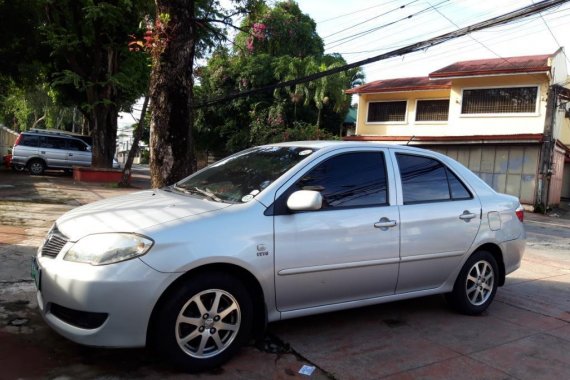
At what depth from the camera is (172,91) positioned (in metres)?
6.78

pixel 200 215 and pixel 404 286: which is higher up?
pixel 200 215

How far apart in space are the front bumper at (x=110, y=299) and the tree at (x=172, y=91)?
3.68 m

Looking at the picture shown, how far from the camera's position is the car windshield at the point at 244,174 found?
13.4 ft

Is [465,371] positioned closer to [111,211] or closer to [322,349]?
[322,349]

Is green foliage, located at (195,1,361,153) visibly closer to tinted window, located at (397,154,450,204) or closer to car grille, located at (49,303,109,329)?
tinted window, located at (397,154,450,204)

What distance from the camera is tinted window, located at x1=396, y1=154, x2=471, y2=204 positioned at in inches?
185

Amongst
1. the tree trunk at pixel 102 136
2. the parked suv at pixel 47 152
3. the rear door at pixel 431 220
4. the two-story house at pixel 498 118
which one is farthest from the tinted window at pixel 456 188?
the parked suv at pixel 47 152

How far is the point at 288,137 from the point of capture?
2669 cm

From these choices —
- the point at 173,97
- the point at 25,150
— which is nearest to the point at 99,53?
the point at 25,150

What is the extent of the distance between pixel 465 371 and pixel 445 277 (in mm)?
1203

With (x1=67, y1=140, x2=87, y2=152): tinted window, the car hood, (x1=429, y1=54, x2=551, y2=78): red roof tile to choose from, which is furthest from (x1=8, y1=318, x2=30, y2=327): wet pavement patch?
(x1=429, y1=54, x2=551, y2=78): red roof tile

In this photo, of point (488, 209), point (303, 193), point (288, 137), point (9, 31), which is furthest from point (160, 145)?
point (288, 137)

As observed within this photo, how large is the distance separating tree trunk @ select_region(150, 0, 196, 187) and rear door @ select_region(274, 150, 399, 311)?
10.4 feet

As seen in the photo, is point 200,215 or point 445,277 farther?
point 445,277
